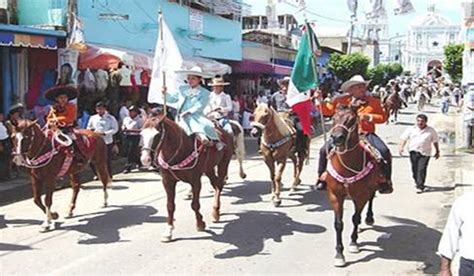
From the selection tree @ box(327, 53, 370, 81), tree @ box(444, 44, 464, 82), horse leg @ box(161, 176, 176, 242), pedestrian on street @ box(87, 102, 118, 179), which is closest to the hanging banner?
pedestrian on street @ box(87, 102, 118, 179)

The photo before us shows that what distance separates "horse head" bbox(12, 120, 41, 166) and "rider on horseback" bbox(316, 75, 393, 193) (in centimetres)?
419

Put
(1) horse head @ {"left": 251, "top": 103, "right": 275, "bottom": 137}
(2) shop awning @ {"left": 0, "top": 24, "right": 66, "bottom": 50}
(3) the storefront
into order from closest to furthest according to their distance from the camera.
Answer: (1) horse head @ {"left": 251, "top": 103, "right": 275, "bottom": 137}, (2) shop awning @ {"left": 0, "top": 24, "right": 66, "bottom": 50}, (3) the storefront

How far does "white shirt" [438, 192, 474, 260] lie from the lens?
430cm

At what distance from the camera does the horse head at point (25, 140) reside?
9.23 m

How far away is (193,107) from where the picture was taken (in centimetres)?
933

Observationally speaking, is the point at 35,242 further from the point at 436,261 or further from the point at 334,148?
the point at 436,261

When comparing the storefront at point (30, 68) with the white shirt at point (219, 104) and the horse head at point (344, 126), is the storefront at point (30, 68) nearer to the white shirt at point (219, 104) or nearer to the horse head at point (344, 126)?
the white shirt at point (219, 104)

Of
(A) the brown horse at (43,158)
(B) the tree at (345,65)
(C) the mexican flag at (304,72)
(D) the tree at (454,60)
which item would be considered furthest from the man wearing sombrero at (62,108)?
(D) the tree at (454,60)

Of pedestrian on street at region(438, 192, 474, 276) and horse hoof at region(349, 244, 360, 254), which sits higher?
pedestrian on street at region(438, 192, 474, 276)

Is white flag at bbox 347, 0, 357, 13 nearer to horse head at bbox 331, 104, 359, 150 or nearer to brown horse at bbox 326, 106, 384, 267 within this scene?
brown horse at bbox 326, 106, 384, 267

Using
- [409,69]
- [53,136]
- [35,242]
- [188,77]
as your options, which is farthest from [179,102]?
[409,69]

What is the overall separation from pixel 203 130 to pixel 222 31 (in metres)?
21.6

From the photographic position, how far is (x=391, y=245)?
344 inches

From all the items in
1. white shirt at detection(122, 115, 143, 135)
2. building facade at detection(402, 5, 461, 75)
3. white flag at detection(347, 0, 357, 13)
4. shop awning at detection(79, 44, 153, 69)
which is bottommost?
white shirt at detection(122, 115, 143, 135)
